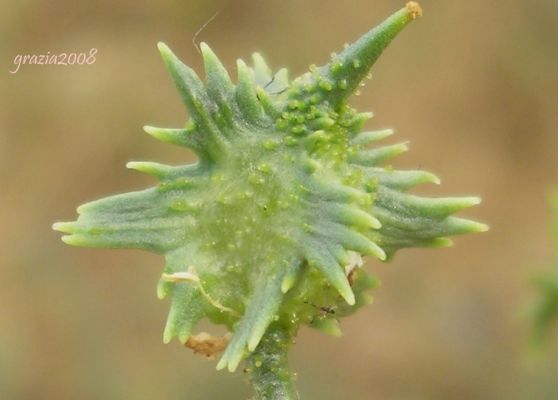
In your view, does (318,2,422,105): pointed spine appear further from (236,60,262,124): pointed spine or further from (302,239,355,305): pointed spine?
(302,239,355,305): pointed spine

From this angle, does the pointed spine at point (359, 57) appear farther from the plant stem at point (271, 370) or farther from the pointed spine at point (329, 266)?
the plant stem at point (271, 370)

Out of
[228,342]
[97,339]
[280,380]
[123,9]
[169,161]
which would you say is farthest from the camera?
[123,9]

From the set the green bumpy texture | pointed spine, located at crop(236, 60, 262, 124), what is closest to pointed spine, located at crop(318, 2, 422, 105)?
the green bumpy texture

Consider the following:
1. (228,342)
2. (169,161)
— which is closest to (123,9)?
(169,161)

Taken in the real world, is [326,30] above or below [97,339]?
above

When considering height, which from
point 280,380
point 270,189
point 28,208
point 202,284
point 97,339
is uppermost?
point 28,208

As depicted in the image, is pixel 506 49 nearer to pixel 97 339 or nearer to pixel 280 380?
pixel 97 339

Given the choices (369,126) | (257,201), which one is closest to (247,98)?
(257,201)
